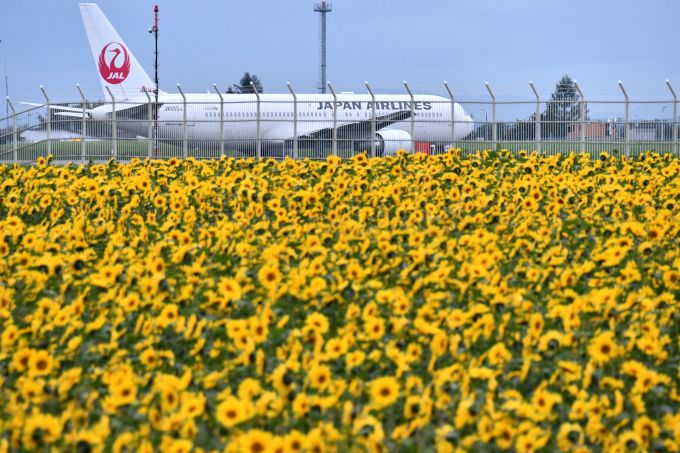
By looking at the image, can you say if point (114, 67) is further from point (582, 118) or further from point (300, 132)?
point (582, 118)

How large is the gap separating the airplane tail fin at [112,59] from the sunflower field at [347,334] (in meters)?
37.9

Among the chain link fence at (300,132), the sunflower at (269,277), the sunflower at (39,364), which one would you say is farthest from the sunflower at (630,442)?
the chain link fence at (300,132)

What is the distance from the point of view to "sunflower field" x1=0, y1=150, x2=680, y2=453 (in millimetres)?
5434

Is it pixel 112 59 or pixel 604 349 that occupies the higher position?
pixel 112 59

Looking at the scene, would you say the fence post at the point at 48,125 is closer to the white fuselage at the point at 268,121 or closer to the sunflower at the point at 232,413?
the white fuselage at the point at 268,121

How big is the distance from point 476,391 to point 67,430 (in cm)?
221

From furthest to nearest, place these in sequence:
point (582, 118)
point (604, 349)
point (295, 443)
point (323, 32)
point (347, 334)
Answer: point (323, 32), point (582, 118), point (347, 334), point (604, 349), point (295, 443)

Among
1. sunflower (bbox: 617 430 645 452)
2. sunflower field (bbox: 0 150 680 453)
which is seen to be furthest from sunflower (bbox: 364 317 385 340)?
sunflower (bbox: 617 430 645 452)

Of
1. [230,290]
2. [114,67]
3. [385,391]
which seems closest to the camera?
[385,391]

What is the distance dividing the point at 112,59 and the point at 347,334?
44310mm

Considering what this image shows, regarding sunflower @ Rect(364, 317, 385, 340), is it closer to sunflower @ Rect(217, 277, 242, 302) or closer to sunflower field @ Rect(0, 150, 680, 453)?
sunflower field @ Rect(0, 150, 680, 453)

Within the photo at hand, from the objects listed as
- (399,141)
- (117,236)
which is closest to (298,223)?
(117,236)

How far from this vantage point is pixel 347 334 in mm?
6680

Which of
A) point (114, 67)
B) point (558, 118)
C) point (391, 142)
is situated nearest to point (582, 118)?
point (558, 118)
